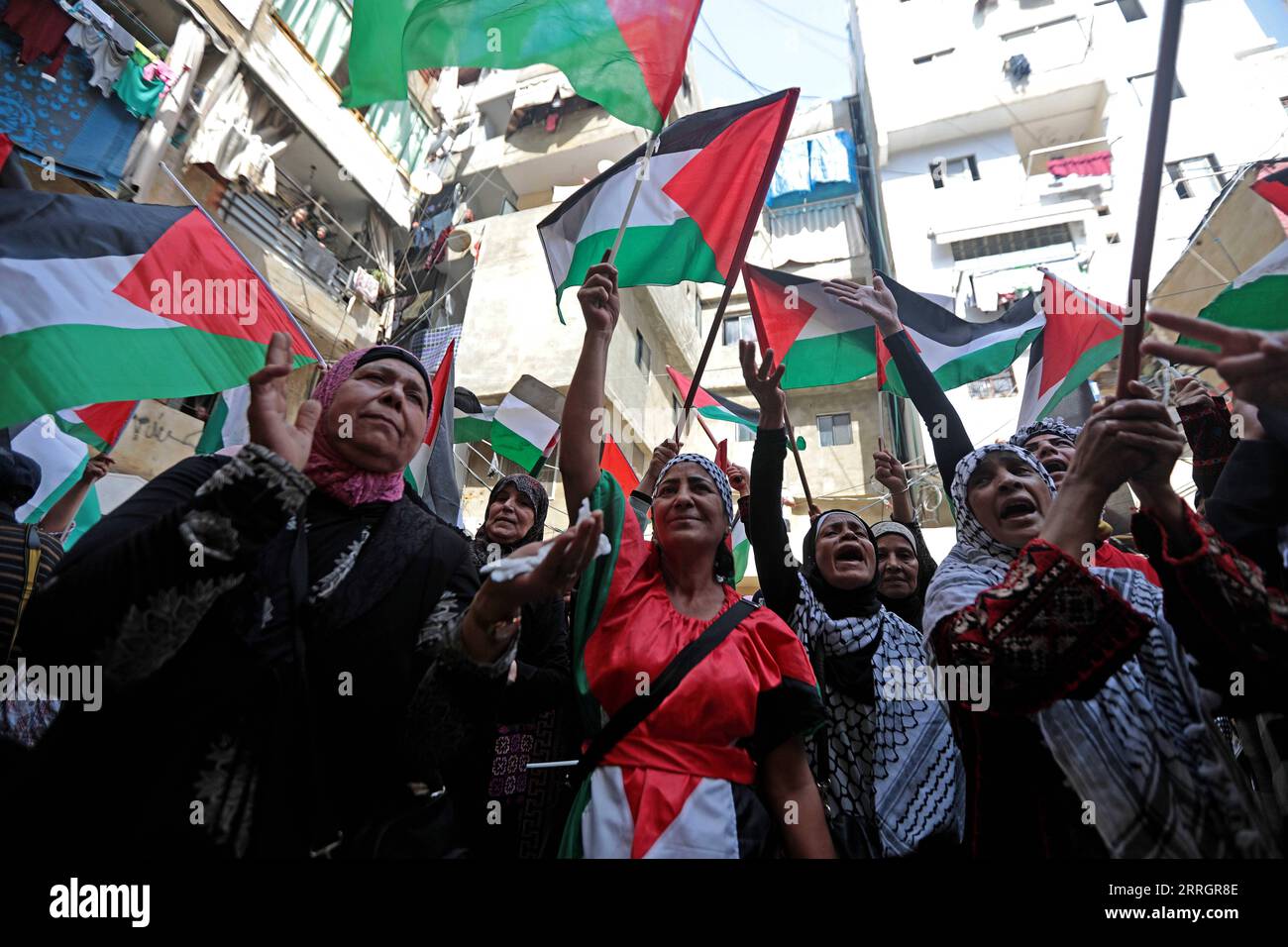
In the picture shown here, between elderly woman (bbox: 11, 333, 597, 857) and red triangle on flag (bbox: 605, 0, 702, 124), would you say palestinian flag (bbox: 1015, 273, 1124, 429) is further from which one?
elderly woman (bbox: 11, 333, 597, 857)

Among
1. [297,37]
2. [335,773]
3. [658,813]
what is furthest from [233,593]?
[297,37]

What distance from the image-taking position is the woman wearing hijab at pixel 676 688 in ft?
5.61

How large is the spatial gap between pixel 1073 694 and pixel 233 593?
1.75 metres

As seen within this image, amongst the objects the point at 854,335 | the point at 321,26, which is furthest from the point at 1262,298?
the point at 321,26

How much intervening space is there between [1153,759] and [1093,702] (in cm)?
15

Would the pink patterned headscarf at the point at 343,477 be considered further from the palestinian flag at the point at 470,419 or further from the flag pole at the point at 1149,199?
the palestinian flag at the point at 470,419

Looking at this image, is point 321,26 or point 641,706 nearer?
point 641,706

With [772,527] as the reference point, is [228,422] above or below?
above

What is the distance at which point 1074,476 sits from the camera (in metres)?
1.42

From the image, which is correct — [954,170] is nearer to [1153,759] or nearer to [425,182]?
[425,182]

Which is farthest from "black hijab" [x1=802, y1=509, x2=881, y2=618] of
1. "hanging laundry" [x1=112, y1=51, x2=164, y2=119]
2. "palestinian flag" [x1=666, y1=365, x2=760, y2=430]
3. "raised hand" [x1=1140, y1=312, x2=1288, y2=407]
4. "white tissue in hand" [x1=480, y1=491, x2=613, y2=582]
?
"hanging laundry" [x1=112, y1=51, x2=164, y2=119]

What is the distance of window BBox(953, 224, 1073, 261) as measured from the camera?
54.6 ft

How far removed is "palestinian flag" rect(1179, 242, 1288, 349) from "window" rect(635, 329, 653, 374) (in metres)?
12.7

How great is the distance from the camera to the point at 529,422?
6.54 m
